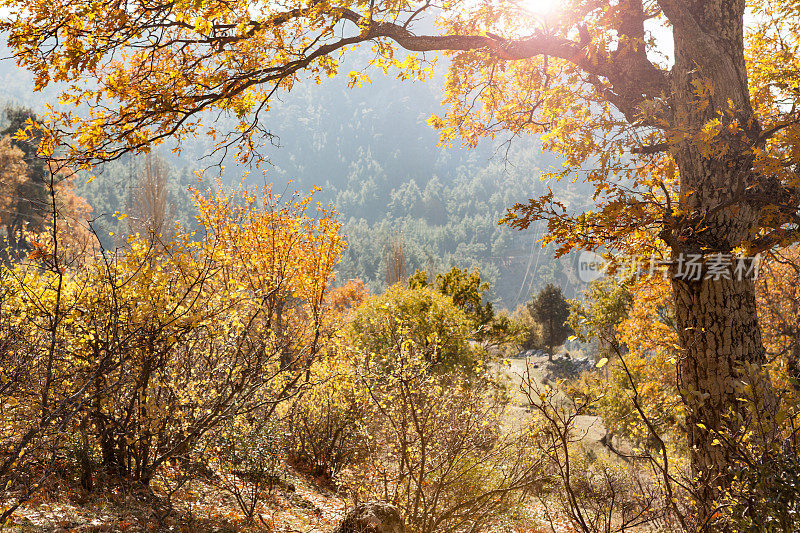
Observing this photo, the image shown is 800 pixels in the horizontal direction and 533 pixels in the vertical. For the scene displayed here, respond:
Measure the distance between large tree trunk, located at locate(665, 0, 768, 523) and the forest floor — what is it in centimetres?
102

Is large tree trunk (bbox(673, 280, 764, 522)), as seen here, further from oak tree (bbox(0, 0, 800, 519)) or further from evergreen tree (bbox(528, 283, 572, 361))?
evergreen tree (bbox(528, 283, 572, 361))

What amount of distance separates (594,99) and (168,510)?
4.53m

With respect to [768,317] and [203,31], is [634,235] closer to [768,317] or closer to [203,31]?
[203,31]

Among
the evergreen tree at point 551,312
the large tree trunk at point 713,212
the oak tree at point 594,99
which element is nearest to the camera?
the oak tree at point 594,99

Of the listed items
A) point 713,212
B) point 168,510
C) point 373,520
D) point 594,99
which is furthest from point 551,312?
point 168,510

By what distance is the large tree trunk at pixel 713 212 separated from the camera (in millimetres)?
3564

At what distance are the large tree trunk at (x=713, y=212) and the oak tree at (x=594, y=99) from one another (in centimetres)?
1

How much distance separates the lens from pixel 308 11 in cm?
351

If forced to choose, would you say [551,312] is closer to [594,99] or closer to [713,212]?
[594,99]

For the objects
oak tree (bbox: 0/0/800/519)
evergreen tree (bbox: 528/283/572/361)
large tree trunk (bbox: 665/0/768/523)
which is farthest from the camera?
evergreen tree (bbox: 528/283/572/361)

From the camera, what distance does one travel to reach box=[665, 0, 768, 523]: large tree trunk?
356 cm

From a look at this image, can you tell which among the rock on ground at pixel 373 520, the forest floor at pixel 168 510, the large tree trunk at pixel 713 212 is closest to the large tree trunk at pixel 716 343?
the large tree trunk at pixel 713 212

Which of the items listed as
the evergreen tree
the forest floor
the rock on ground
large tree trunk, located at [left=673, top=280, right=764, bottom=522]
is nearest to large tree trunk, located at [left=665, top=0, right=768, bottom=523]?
large tree trunk, located at [left=673, top=280, right=764, bottom=522]

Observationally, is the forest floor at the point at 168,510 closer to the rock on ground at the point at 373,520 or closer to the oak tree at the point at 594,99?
the rock on ground at the point at 373,520
